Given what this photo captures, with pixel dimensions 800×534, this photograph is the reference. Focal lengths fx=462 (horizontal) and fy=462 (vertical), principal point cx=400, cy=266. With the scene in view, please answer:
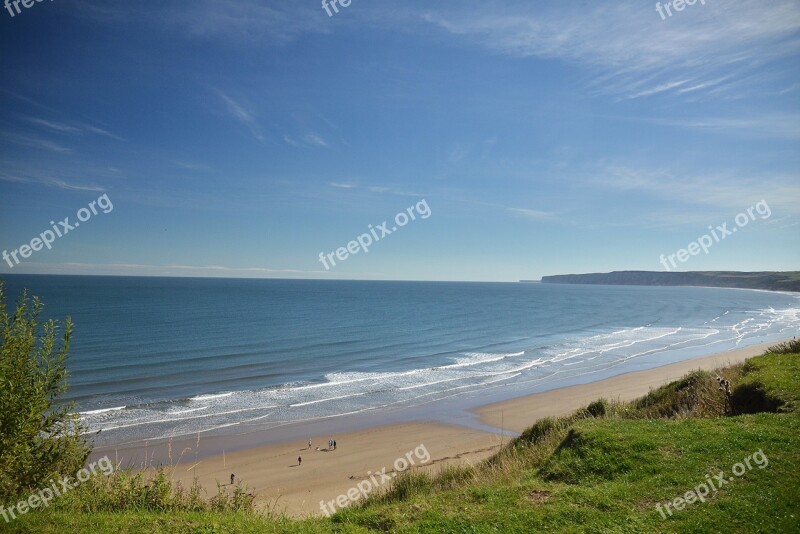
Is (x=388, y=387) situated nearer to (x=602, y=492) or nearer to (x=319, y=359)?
(x=319, y=359)

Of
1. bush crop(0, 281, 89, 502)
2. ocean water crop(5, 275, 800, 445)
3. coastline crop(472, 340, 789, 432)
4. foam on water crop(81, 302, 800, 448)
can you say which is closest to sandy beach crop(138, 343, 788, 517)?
coastline crop(472, 340, 789, 432)

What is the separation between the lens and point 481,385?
33.3 meters

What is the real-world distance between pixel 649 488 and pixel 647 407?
9.24 meters

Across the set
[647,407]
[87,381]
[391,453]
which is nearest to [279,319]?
[87,381]

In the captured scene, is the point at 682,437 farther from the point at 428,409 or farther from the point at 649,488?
the point at 428,409

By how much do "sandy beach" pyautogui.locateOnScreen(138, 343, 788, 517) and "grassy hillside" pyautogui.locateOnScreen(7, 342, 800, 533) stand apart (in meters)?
6.13

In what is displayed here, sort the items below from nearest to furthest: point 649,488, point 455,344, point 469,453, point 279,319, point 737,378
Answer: point 649,488 < point 737,378 < point 469,453 < point 455,344 < point 279,319

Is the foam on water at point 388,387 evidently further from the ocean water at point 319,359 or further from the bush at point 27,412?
the bush at point 27,412

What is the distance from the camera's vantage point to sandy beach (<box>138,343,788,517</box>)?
55.9 feet

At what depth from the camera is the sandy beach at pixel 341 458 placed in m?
17.0

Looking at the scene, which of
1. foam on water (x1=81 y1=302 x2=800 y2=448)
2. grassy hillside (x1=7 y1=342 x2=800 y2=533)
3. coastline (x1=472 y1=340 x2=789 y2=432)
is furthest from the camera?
coastline (x1=472 y1=340 x2=789 y2=432)

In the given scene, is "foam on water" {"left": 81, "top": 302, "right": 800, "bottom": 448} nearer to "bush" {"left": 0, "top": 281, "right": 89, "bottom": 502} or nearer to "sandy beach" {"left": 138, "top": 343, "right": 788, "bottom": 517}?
"sandy beach" {"left": 138, "top": 343, "right": 788, "bottom": 517}

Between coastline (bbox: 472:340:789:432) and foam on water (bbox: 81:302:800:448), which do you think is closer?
foam on water (bbox: 81:302:800:448)

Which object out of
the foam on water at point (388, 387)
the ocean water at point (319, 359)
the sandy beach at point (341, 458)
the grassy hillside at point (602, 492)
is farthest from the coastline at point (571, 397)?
the grassy hillside at point (602, 492)
